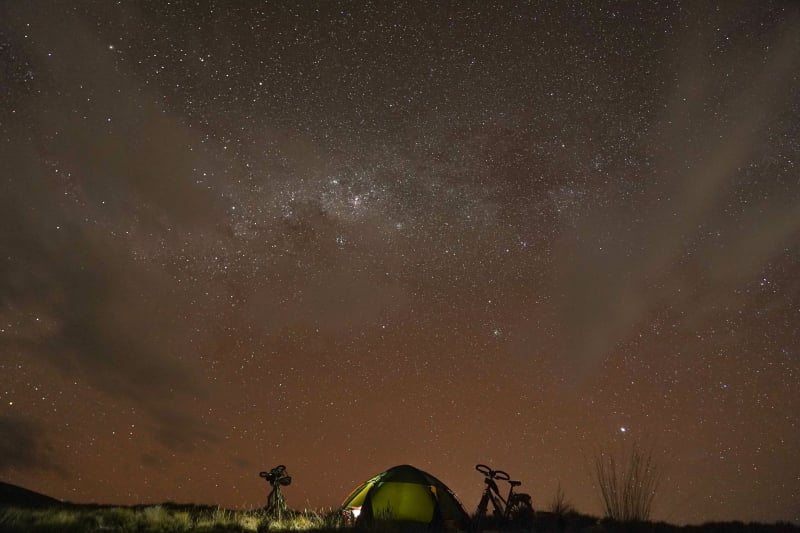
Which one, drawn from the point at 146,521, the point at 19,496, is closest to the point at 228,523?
the point at 146,521

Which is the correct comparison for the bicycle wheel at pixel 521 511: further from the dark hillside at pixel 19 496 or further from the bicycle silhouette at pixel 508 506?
the dark hillside at pixel 19 496

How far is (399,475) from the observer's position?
14.9 meters

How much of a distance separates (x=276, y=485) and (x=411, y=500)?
2936 mm

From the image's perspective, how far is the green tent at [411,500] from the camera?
1423 centimetres

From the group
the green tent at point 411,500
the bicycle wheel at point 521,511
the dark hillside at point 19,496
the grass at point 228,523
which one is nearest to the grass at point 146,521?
the grass at point 228,523

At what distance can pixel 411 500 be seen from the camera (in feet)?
47.6

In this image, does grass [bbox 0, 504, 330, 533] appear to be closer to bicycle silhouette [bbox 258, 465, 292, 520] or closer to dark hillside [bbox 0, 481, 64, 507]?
bicycle silhouette [bbox 258, 465, 292, 520]

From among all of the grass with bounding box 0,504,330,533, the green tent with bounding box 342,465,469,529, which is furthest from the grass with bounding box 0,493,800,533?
the green tent with bounding box 342,465,469,529

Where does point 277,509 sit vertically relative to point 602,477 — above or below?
below

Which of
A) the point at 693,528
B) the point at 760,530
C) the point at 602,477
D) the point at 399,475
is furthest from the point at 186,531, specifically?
the point at 760,530

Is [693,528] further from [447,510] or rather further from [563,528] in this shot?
[447,510]

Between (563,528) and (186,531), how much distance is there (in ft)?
24.6

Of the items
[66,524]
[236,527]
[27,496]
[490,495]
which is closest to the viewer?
[66,524]

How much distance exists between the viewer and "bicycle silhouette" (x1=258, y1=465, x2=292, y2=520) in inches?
555
